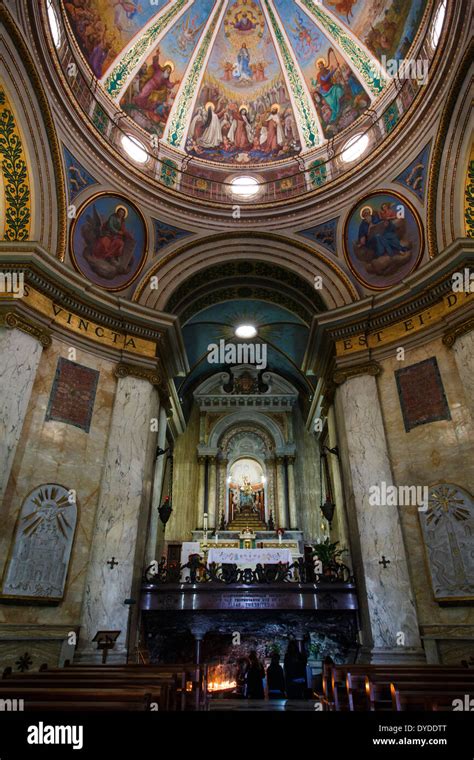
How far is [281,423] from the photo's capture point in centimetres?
1992

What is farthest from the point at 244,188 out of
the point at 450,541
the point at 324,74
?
the point at 450,541

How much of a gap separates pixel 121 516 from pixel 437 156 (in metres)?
11.2

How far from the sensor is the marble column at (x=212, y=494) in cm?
1798

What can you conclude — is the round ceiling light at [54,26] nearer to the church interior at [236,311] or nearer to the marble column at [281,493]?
the church interior at [236,311]

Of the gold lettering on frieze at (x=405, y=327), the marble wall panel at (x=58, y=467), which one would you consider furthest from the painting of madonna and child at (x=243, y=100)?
the marble wall panel at (x=58, y=467)

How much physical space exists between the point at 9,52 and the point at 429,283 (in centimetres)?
1036

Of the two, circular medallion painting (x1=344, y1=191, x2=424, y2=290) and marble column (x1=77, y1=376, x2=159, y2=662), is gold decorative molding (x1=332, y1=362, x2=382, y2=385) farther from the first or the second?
marble column (x1=77, y1=376, x2=159, y2=662)

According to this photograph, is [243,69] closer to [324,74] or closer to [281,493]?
[324,74]

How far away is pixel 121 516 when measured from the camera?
9609 mm

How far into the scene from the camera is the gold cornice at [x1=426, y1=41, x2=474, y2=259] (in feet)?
32.7

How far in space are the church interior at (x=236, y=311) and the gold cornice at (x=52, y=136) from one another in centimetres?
6

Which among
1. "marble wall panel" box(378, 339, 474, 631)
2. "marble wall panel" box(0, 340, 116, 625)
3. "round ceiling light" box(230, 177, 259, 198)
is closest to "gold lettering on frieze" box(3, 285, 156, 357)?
"marble wall panel" box(0, 340, 116, 625)

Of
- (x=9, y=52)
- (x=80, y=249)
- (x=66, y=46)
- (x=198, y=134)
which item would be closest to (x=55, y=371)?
(x=80, y=249)

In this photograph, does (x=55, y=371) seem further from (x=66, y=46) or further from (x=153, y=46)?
(x=153, y=46)
